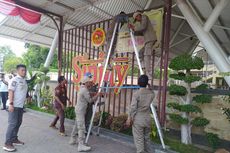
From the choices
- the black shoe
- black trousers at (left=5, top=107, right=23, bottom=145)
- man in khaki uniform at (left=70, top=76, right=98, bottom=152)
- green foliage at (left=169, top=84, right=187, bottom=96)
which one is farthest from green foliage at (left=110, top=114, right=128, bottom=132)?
the black shoe

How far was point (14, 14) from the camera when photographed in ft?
26.7

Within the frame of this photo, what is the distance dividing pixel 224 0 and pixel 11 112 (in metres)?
5.64

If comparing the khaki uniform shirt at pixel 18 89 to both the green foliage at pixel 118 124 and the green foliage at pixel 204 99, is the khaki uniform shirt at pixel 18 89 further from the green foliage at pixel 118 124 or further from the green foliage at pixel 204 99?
the green foliage at pixel 204 99

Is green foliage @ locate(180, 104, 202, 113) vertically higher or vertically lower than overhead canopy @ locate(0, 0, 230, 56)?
lower

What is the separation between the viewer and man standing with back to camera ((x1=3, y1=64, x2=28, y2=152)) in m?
4.97

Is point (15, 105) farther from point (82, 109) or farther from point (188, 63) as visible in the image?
point (188, 63)

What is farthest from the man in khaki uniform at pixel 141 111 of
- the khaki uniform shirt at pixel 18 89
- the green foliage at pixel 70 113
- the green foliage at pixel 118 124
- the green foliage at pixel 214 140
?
the green foliage at pixel 70 113

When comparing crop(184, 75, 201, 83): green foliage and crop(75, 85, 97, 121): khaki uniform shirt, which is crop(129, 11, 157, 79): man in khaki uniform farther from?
crop(75, 85, 97, 121): khaki uniform shirt

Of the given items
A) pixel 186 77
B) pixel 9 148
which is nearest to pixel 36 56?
pixel 9 148

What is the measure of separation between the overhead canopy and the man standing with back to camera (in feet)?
12.2

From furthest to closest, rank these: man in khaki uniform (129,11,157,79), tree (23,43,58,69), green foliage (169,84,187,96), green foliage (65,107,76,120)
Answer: tree (23,43,58,69) < green foliage (65,107,76,120) < man in khaki uniform (129,11,157,79) < green foliage (169,84,187,96)

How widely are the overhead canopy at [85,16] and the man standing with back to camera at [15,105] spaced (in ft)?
12.2

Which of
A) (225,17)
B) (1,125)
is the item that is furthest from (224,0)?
(1,125)

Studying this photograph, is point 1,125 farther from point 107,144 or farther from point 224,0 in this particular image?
point 224,0
